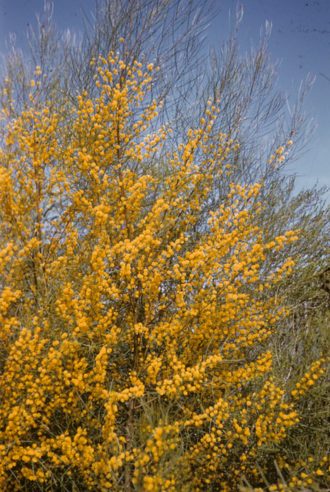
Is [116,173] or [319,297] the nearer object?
[116,173]

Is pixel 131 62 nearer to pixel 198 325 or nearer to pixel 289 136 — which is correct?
pixel 198 325

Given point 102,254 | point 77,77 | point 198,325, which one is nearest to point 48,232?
point 102,254

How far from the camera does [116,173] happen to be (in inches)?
223

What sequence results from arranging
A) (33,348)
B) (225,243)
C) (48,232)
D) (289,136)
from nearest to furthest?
1. (33,348)
2. (225,243)
3. (48,232)
4. (289,136)

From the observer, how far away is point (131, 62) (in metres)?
5.85

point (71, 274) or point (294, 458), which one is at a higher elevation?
point (71, 274)

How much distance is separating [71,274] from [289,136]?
610 cm

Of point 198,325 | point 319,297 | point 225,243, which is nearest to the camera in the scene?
point 225,243

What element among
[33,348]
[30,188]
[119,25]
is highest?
[119,25]

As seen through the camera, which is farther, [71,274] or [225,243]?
[71,274]

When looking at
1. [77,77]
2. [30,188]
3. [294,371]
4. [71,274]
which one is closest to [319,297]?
[294,371]

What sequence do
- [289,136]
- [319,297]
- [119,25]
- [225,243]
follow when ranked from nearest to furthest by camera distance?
[225,243] < [119,25] < [319,297] < [289,136]

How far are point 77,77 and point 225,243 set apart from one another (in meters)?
5.06

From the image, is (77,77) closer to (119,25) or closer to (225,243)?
(119,25)
